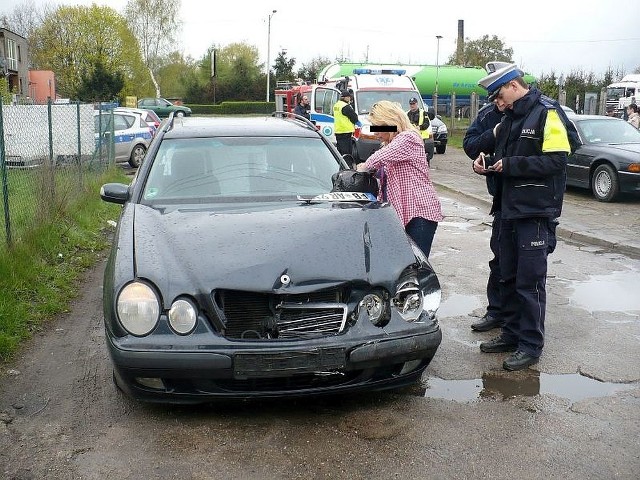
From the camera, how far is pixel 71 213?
9.74m

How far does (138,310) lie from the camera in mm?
3766

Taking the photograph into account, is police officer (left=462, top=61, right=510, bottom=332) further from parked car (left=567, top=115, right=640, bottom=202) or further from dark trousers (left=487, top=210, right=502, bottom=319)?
parked car (left=567, top=115, right=640, bottom=202)

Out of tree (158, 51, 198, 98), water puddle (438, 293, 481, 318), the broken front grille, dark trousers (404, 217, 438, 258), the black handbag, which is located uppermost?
tree (158, 51, 198, 98)

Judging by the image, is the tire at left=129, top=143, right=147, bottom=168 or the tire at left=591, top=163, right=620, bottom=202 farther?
the tire at left=129, top=143, right=147, bottom=168

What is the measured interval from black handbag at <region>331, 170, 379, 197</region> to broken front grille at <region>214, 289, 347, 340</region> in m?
1.65

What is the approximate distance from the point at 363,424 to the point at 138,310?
1.34 meters

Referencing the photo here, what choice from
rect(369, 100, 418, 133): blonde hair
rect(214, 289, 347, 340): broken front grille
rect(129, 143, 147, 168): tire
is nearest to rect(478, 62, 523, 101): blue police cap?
rect(369, 100, 418, 133): blonde hair

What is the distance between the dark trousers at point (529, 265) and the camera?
4.79 metres

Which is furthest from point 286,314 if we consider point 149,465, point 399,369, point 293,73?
point 293,73

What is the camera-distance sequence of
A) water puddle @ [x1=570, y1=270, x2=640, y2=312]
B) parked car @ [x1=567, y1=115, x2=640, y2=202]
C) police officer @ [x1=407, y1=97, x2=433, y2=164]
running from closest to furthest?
1. water puddle @ [x1=570, y1=270, x2=640, y2=312]
2. parked car @ [x1=567, y1=115, x2=640, y2=202]
3. police officer @ [x1=407, y1=97, x2=433, y2=164]

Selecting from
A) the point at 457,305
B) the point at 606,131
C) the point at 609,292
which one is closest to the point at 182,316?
the point at 457,305

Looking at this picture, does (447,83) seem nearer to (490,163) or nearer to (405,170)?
(405,170)

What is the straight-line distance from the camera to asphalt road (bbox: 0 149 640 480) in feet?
11.3

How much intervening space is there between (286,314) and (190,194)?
1614mm
